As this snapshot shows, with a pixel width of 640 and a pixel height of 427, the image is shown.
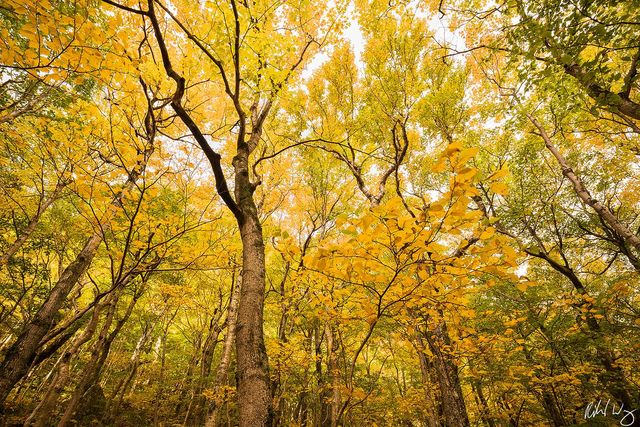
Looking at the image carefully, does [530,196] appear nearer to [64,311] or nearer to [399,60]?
[399,60]

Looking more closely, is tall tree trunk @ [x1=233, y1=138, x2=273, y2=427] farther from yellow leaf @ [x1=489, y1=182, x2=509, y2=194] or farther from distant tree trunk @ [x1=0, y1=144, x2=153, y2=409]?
yellow leaf @ [x1=489, y1=182, x2=509, y2=194]

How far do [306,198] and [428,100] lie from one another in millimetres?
5239

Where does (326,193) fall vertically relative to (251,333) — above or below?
above

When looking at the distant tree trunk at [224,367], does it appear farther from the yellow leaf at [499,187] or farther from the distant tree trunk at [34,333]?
the yellow leaf at [499,187]

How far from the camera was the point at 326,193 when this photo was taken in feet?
27.9

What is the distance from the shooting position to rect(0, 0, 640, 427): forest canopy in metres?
2.05

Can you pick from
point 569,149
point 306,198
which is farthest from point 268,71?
point 569,149

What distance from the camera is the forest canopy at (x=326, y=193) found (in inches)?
80.7
